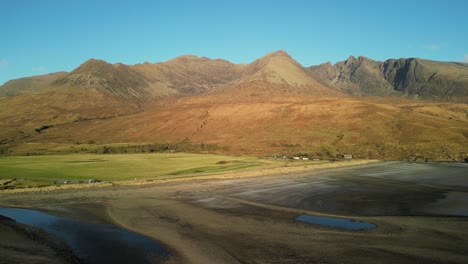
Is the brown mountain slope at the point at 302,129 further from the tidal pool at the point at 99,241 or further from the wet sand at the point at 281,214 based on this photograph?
the tidal pool at the point at 99,241

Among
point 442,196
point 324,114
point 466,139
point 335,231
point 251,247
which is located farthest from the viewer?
point 324,114

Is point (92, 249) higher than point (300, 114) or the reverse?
the reverse

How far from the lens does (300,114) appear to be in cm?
14738

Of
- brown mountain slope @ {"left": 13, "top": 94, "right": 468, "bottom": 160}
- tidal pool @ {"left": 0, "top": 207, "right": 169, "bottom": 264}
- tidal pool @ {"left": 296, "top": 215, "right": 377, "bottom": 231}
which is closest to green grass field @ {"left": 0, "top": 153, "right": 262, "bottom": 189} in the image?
tidal pool @ {"left": 0, "top": 207, "right": 169, "bottom": 264}

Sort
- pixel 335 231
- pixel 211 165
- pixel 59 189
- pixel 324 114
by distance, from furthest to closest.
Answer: pixel 324 114 → pixel 211 165 → pixel 59 189 → pixel 335 231

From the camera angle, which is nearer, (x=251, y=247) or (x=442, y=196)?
(x=251, y=247)

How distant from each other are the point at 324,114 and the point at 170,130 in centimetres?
6045

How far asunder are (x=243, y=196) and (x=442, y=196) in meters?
19.0

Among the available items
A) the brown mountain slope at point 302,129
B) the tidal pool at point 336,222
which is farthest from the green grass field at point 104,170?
the brown mountain slope at point 302,129

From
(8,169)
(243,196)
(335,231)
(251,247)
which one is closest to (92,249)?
(251,247)

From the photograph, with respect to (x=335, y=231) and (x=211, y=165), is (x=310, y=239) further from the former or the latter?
(x=211, y=165)

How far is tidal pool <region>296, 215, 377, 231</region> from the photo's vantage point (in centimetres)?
2391

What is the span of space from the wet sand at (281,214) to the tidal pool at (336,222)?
0.74 metres

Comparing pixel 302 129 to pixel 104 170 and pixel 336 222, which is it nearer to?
pixel 104 170
